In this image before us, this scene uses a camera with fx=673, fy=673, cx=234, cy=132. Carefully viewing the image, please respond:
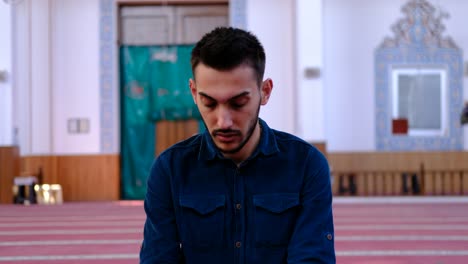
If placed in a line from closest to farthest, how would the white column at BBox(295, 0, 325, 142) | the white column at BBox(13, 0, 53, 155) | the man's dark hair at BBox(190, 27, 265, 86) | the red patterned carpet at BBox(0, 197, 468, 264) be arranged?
the man's dark hair at BBox(190, 27, 265, 86), the red patterned carpet at BBox(0, 197, 468, 264), the white column at BBox(13, 0, 53, 155), the white column at BBox(295, 0, 325, 142)

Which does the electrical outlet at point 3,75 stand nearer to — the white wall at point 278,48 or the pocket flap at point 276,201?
the white wall at point 278,48

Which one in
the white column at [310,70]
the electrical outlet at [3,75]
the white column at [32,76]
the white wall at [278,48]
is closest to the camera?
the electrical outlet at [3,75]

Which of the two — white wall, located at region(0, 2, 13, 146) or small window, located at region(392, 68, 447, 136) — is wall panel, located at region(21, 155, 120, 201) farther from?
small window, located at region(392, 68, 447, 136)

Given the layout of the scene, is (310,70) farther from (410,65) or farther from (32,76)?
Result: (32,76)

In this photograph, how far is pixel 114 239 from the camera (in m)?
4.25

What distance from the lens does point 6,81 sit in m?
7.50

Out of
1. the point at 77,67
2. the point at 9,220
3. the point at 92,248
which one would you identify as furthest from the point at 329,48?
the point at 92,248

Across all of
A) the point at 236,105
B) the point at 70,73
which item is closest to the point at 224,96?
the point at 236,105

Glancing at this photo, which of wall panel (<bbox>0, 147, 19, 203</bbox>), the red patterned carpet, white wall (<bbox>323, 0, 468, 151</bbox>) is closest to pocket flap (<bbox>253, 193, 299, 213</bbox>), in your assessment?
the red patterned carpet

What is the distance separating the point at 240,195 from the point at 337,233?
303cm

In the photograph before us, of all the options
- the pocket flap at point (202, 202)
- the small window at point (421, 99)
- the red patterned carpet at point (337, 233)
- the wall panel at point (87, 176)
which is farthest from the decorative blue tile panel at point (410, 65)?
the pocket flap at point (202, 202)

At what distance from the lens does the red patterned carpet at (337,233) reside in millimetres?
3527

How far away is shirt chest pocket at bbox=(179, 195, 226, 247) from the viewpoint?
5.05 feet

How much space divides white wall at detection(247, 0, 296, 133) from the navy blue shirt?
6720 mm
